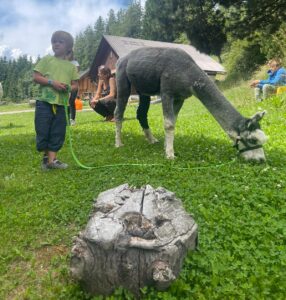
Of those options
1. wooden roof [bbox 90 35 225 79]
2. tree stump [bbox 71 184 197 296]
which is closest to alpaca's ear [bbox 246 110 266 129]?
tree stump [bbox 71 184 197 296]

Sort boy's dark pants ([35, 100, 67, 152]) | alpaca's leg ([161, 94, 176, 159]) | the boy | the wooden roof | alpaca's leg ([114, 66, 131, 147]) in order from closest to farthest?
the boy → boy's dark pants ([35, 100, 67, 152]) → alpaca's leg ([161, 94, 176, 159]) → alpaca's leg ([114, 66, 131, 147]) → the wooden roof

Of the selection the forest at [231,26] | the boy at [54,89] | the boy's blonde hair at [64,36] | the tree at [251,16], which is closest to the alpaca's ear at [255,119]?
the boy at [54,89]

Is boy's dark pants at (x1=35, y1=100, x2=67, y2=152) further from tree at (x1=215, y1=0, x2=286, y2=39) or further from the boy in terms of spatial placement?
tree at (x1=215, y1=0, x2=286, y2=39)

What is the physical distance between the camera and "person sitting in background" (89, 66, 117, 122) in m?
13.3

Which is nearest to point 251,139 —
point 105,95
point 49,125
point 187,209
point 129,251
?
point 187,209

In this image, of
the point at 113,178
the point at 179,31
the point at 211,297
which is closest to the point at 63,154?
the point at 113,178

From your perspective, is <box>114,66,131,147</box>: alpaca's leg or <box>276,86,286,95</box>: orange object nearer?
<box>114,66,131,147</box>: alpaca's leg

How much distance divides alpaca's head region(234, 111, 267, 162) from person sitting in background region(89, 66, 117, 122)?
7.53 meters

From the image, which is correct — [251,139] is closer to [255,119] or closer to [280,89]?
[255,119]

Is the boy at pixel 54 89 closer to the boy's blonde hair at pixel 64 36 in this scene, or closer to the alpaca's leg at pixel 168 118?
the boy's blonde hair at pixel 64 36

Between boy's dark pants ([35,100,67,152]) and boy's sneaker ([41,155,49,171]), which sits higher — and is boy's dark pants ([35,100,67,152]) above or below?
above

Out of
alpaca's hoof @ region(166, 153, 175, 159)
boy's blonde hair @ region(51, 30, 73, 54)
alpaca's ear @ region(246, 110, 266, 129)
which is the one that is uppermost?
boy's blonde hair @ region(51, 30, 73, 54)

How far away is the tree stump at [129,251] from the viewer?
116 inches

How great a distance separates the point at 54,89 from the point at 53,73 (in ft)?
0.81
